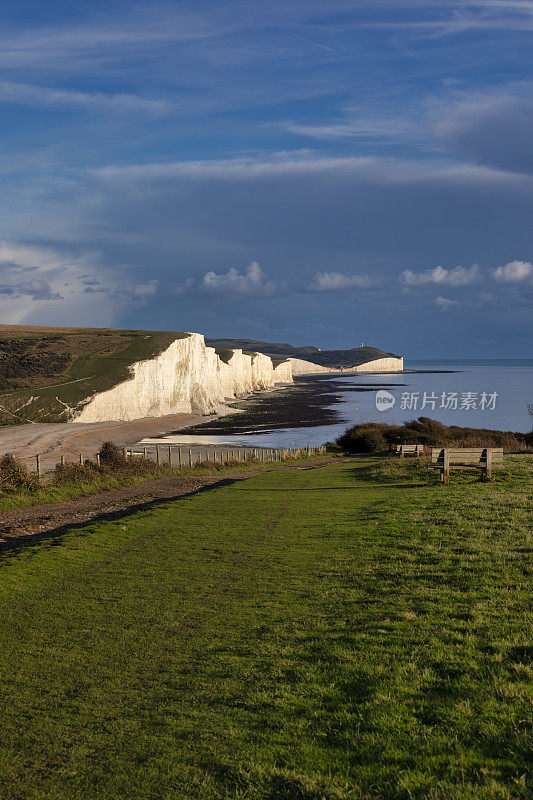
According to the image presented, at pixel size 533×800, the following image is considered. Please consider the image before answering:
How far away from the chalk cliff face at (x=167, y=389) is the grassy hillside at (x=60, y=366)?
1.69 m

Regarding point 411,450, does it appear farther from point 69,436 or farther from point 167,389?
point 167,389

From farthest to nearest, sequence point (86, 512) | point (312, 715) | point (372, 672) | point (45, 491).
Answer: point (45, 491), point (86, 512), point (372, 672), point (312, 715)

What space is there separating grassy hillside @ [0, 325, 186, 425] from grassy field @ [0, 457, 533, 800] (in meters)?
68.4

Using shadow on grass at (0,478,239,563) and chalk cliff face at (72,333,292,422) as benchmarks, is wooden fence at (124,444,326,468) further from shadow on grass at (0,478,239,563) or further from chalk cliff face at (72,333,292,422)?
chalk cliff face at (72,333,292,422)

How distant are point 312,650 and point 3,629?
4.77m

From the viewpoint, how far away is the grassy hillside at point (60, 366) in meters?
77.9

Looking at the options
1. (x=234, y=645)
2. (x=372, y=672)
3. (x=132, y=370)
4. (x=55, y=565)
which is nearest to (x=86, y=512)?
(x=55, y=565)

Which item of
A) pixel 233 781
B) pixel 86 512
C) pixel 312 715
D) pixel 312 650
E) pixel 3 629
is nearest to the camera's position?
pixel 233 781

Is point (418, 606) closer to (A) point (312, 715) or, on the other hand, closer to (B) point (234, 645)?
(B) point (234, 645)

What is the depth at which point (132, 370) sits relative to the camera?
291ft

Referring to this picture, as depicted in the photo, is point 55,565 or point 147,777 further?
point 55,565

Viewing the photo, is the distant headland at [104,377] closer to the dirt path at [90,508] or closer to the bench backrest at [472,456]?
the dirt path at [90,508]

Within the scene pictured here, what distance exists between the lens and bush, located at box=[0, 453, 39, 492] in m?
23.2

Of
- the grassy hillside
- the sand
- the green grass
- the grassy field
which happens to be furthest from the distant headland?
the grassy field
